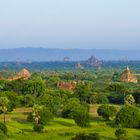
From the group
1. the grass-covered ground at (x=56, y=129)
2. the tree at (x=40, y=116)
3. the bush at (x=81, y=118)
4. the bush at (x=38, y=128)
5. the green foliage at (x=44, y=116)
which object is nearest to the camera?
the grass-covered ground at (x=56, y=129)

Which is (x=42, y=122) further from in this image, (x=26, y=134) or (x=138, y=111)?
(x=138, y=111)

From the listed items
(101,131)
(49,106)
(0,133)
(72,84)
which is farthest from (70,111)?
(72,84)

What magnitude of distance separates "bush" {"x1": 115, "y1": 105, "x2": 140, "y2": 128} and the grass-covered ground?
2.64 m

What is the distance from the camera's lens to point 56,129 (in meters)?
91.5

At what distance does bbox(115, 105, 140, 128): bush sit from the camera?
96625mm

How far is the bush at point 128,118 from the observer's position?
317 feet

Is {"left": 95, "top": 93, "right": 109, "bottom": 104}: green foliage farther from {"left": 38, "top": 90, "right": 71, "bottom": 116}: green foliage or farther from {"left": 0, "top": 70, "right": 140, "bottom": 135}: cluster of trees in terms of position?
{"left": 38, "top": 90, "right": 71, "bottom": 116}: green foliage

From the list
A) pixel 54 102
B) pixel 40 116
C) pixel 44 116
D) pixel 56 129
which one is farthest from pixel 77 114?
pixel 54 102

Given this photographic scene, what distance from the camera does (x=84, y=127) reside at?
95.1 meters

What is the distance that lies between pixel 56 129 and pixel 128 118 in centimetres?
1421

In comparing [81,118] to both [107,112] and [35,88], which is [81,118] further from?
[35,88]

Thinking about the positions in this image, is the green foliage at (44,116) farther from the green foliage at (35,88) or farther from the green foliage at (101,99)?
the green foliage at (35,88)

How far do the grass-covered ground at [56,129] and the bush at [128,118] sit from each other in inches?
104

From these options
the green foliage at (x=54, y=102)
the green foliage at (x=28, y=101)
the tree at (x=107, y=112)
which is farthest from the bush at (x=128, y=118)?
the green foliage at (x=28, y=101)
